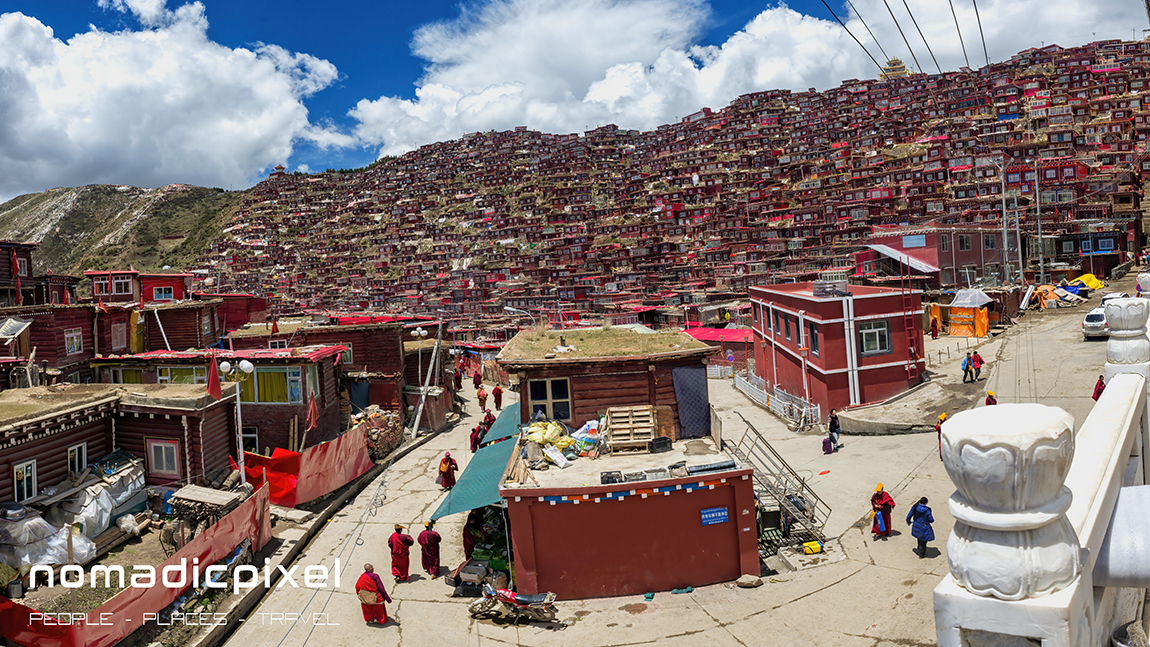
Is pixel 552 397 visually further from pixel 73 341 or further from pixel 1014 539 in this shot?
pixel 73 341

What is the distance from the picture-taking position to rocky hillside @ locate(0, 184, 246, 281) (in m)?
145

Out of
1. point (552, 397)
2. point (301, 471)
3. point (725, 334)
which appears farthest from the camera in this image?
point (725, 334)

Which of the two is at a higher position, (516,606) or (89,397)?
(89,397)

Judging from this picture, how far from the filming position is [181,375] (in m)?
23.6

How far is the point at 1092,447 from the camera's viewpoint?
328 centimetres

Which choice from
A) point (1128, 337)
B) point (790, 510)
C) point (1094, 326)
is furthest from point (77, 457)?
point (1094, 326)

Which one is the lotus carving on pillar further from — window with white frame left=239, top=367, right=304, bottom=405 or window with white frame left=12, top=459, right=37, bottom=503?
window with white frame left=239, top=367, right=304, bottom=405

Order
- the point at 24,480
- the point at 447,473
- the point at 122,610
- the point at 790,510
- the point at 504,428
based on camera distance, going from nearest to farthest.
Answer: the point at 122,610
the point at 790,510
the point at 24,480
the point at 504,428
the point at 447,473

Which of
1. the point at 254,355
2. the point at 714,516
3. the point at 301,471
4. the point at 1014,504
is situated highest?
the point at 1014,504

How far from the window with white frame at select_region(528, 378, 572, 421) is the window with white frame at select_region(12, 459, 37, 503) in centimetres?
1168

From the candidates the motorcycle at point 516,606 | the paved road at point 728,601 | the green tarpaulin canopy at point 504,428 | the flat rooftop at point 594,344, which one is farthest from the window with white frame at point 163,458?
the motorcycle at point 516,606

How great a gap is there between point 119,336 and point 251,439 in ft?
29.7

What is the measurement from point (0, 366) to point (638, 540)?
2119 cm

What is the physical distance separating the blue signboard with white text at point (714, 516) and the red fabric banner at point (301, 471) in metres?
11.6
